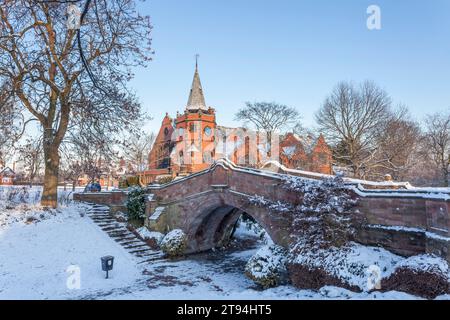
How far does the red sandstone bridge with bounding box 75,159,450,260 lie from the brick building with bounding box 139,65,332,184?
63.3ft

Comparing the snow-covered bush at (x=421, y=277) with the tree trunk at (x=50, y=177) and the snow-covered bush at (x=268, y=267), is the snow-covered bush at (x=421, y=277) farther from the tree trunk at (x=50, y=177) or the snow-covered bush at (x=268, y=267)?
the tree trunk at (x=50, y=177)

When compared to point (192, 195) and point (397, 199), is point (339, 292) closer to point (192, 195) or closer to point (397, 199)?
point (397, 199)

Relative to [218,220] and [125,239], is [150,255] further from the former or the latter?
[218,220]

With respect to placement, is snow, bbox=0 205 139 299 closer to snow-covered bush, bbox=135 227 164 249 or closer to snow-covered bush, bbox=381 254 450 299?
snow-covered bush, bbox=135 227 164 249

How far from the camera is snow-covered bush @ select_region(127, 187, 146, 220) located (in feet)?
54.6

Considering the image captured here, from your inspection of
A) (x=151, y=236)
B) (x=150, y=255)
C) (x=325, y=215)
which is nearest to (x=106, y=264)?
(x=150, y=255)

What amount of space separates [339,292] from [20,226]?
1315 cm

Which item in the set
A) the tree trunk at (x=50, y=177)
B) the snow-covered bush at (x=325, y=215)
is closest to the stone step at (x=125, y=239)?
the tree trunk at (x=50, y=177)

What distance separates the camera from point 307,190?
915cm

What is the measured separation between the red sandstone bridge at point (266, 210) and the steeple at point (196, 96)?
2574 centimetres

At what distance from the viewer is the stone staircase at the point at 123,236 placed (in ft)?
43.8

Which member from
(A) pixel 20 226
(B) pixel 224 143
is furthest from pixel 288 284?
(B) pixel 224 143

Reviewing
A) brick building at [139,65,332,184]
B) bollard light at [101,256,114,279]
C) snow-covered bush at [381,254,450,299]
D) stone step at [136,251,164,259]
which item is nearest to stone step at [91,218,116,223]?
stone step at [136,251,164,259]

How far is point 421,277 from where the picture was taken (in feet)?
20.1
